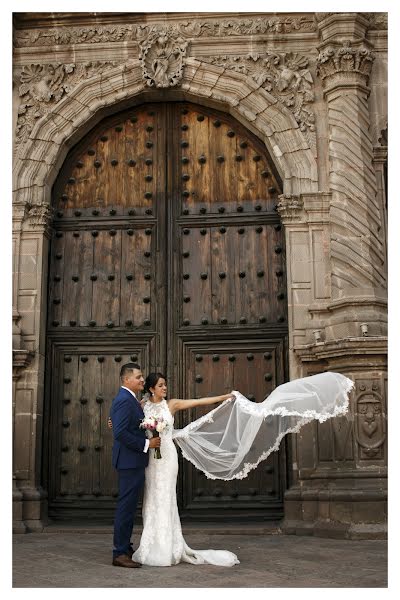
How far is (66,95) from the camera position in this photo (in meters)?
8.76

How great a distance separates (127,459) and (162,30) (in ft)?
17.7

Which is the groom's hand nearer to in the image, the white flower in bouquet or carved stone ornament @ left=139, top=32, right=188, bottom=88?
the white flower in bouquet

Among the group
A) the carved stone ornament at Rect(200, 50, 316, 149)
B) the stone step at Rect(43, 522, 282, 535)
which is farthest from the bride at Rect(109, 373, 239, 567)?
the carved stone ornament at Rect(200, 50, 316, 149)

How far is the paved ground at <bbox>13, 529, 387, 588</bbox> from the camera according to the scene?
5043mm

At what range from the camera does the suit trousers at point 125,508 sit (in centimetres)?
567

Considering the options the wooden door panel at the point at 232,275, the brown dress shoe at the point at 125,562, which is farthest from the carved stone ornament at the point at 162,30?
the brown dress shoe at the point at 125,562

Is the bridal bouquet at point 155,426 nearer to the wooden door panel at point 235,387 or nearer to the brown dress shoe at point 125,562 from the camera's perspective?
the brown dress shoe at point 125,562

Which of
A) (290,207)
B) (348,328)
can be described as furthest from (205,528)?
(290,207)

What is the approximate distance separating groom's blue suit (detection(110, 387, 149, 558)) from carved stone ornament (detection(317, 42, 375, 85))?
4636mm

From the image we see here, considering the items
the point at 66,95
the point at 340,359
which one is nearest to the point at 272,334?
the point at 340,359

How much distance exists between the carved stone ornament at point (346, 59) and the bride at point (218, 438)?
3.90 m

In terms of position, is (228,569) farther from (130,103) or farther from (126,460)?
(130,103)

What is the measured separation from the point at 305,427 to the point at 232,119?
379cm

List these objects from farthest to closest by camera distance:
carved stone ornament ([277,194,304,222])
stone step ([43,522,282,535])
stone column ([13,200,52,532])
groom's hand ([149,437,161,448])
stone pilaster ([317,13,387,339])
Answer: carved stone ornament ([277,194,304,222]) → stone column ([13,200,52,532]) → stone pilaster ([317,13,387,339]) → stone step ([43,522,282,535]) → groom's hand ([149,437,161,448])
